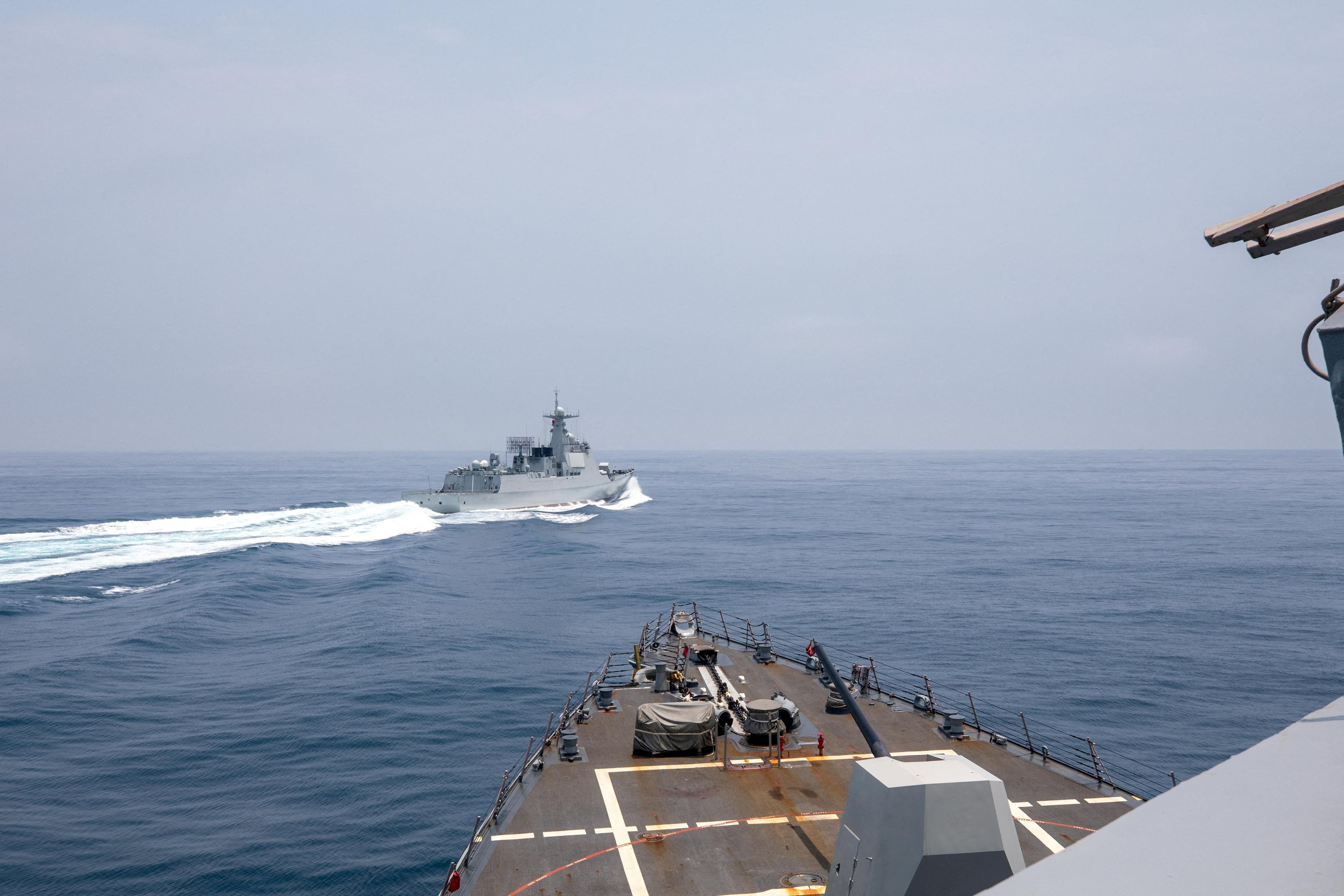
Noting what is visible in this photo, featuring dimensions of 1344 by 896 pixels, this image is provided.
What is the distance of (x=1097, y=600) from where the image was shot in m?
50.5

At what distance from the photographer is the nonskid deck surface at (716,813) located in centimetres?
1382

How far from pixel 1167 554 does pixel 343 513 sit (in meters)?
81.2

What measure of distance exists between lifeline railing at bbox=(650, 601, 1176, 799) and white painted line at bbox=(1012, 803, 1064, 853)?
1849mm

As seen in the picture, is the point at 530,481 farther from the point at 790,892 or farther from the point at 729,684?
the point at 790,892

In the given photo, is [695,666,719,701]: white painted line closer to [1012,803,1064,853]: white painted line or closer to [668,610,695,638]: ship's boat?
[668,610,695,638]: ship's boat

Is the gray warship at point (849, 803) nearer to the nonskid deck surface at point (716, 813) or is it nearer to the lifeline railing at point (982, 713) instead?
the nonskid deck surface at point (716, 813)

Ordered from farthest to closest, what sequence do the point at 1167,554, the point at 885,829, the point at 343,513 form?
the point at 343,513 → the point at 1167,554 → the point at 885,829

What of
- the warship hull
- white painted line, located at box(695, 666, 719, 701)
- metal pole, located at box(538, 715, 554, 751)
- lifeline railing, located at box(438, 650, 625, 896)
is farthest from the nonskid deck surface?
the warship hull

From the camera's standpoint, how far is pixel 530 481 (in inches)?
3873

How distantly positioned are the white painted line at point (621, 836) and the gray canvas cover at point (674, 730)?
1.29 metres

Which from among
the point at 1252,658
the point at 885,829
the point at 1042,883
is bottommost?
the point at 1252,658

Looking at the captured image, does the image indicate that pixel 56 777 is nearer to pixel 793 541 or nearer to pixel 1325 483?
pixel 793 541

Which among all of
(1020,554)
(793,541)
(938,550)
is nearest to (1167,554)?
(1020,554)

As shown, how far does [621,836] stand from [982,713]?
66.7ft
